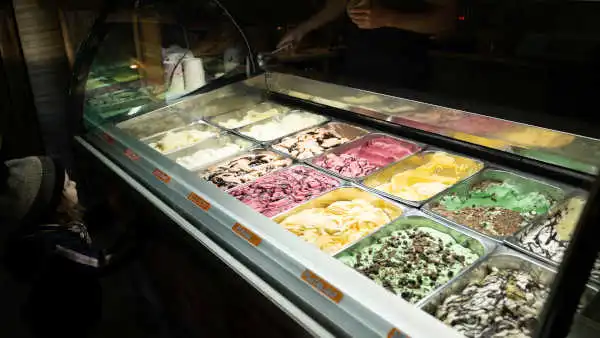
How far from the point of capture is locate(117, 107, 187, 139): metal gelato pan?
315 centimetres

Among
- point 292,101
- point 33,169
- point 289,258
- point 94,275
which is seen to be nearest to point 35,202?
point 33,169

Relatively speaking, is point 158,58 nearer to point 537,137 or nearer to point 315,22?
point 315,22

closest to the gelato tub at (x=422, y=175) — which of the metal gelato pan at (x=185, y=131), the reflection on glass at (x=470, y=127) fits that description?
the reflection on glass at (x=470, y=127)

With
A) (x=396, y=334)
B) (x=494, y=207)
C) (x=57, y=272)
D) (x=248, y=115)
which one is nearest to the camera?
(x=396, y=334)

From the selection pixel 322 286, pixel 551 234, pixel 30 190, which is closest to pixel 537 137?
pixel 551 234

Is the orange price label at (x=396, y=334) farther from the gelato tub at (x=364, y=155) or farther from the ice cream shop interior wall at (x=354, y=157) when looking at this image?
the gelato tub at (x=364, y=155)

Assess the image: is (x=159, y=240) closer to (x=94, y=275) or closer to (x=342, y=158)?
(x=94, y=275)

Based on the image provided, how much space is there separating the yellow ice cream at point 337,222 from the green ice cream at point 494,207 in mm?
264

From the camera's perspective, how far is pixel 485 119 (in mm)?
1997

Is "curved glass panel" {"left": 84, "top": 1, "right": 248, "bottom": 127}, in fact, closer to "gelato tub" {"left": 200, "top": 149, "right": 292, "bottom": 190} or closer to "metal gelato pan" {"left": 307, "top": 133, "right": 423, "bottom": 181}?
"gelato tub" {"left": 200, "top": 149, "right": 292, "bottom": 190}

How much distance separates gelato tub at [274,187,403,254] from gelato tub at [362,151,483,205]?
0.32 ft

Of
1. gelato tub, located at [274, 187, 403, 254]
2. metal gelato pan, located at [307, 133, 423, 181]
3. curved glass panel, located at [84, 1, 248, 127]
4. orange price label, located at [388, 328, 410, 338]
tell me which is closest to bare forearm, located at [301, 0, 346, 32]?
curved glass panel, located at [84, 1, 248, 127]

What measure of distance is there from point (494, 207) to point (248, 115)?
185 cm

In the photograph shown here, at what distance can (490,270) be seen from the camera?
5.14 feet
